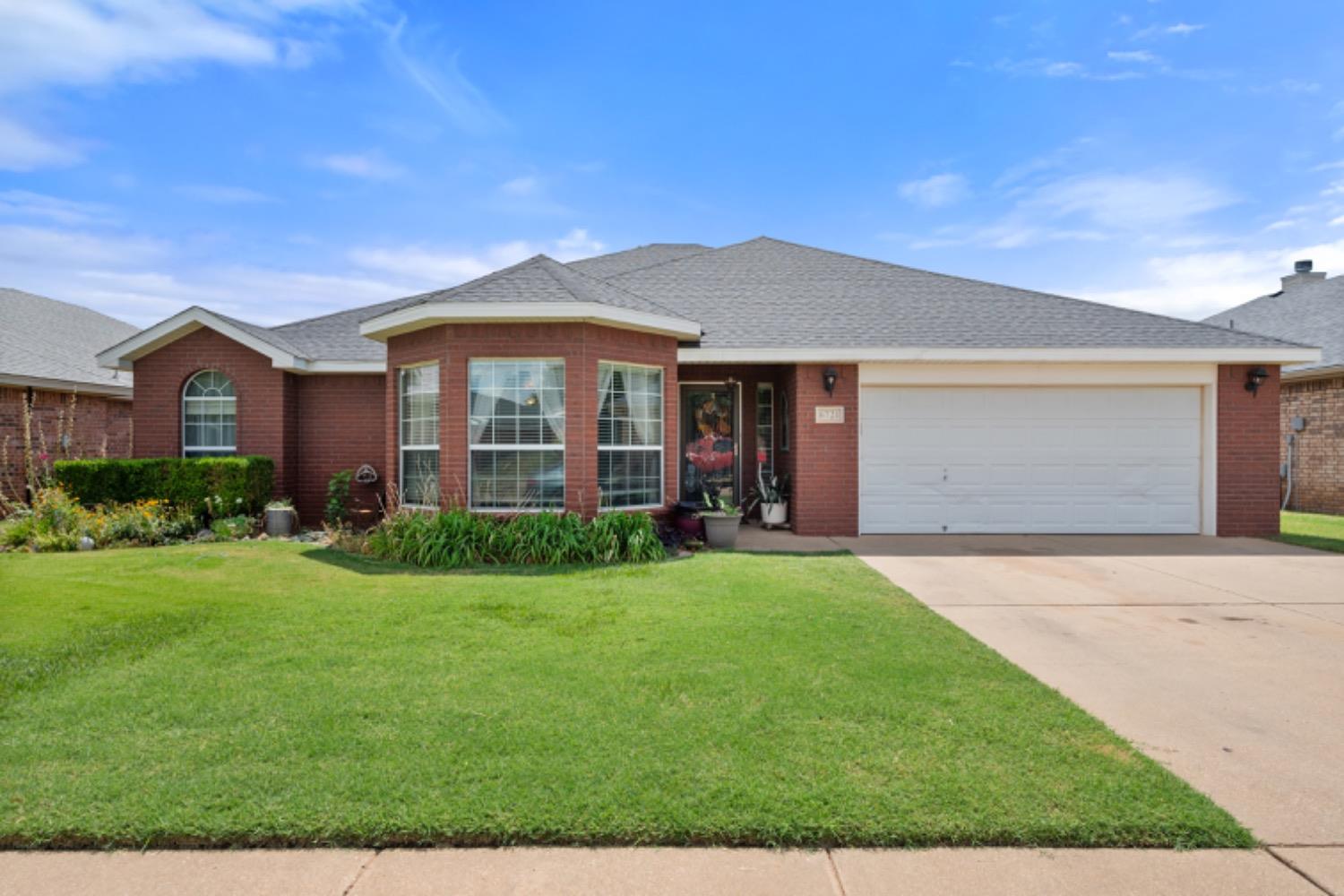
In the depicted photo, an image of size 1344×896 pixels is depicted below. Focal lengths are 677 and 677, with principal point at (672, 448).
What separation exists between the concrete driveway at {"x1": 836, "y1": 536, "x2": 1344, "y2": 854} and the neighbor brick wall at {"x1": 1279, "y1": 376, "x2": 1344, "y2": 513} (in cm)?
657

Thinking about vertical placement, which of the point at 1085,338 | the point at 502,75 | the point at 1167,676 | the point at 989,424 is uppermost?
the point at 502,75

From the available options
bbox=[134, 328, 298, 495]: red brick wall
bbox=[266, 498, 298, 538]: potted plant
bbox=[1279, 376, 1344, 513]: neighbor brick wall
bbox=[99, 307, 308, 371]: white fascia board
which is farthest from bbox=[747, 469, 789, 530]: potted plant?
bbox=[1279, 376, 1344, 513]: neighbor brick wall

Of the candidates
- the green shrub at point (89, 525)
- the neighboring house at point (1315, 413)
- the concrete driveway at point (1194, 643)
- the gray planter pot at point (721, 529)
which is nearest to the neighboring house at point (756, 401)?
the gray planter pot at point (721, 529)

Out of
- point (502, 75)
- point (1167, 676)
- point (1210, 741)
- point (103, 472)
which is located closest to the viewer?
point (1210, 741)

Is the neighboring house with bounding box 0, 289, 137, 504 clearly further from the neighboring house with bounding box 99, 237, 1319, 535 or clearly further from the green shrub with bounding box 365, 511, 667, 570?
the green shrub with bounding box 365, 511, 667, 570

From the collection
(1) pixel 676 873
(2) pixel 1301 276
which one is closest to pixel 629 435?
(1) pixel 676 873

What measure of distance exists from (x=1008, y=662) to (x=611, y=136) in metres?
10.2

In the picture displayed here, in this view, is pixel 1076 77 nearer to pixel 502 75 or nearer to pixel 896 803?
pixel 502 75

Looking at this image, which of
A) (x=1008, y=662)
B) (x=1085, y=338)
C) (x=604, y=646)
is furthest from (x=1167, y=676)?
(x=1085, y=338)

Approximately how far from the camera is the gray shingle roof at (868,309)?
34.4 feet

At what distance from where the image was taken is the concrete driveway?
10.2 feet

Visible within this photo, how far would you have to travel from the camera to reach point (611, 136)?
37.8 feet

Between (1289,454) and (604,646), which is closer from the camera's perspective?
(604,646)

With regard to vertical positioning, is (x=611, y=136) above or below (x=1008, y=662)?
above
